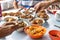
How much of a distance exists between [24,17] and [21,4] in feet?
2.58

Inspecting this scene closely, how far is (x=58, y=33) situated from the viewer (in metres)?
0.76

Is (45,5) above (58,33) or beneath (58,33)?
above

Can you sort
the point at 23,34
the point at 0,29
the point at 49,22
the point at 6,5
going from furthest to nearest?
1. the point at 6,5
2. the point at 49,22
3. the point at 23,34
4. the point at 0,29

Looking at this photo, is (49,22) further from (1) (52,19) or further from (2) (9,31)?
(2) (9,31)

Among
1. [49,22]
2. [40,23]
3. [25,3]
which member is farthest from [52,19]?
[25,3]

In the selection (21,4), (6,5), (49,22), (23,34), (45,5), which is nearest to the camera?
(23,34)

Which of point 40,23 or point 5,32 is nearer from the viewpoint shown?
point 5,32

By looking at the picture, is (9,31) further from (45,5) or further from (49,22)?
(45,5)

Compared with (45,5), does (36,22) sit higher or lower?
lower

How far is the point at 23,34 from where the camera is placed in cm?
85

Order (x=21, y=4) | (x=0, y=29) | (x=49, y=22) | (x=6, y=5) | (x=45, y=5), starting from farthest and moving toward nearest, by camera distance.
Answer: (x=6, y=5) → (x=21, y=4) → (x=45, y=5) → (x=49, y=22) → (x=0, y=29)

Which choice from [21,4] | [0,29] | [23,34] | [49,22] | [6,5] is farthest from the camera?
[6,5]

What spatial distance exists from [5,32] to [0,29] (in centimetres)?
3

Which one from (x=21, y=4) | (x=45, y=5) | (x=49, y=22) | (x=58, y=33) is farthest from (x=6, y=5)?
(x=58, y=33)
